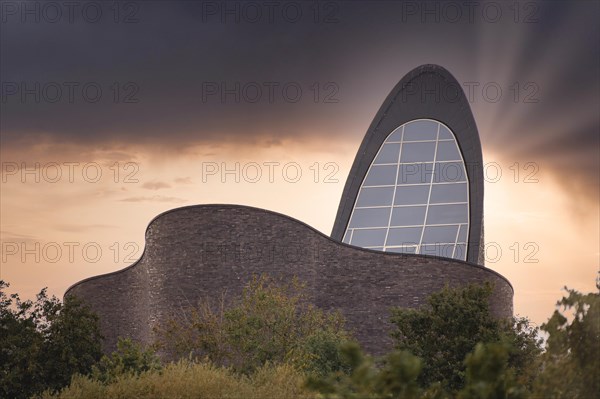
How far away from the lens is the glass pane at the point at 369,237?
49.0 m

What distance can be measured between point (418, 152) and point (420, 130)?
4.90ft

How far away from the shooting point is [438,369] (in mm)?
22422

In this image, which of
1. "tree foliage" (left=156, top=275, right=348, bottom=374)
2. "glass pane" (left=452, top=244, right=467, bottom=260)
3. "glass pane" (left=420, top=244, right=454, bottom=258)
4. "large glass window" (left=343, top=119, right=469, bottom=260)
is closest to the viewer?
"tree foliage" (left=156, top=275, right=348, bottom=374)

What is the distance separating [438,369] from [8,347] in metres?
14.7

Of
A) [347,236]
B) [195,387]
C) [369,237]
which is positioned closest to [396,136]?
[347,236]

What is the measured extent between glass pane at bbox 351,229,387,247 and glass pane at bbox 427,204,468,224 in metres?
2.99

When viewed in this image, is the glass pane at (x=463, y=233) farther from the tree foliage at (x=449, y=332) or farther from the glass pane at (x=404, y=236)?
the tree foliage at (x=449, y=332)

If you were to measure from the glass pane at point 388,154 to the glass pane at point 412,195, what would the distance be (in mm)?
2473

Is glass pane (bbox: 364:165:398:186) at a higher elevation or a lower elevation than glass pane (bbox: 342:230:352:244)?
higher

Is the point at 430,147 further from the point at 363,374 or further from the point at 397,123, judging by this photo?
the point at 363,374

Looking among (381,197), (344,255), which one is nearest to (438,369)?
(344,255)

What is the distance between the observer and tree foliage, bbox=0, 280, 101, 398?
27.6 meters

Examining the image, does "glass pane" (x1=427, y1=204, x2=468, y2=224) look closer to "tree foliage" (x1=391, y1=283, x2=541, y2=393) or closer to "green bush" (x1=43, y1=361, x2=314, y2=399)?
"tree foliage" (x1=391, y1=283, x2=541, y2=393)

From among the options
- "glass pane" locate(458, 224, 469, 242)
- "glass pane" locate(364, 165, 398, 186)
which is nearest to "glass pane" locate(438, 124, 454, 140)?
"glass pane" locate(364, 165, 398, 186)
